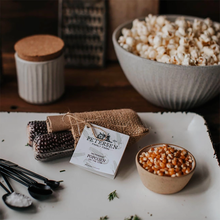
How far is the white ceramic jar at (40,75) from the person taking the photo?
0.95 m

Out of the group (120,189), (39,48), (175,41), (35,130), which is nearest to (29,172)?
(35,130)

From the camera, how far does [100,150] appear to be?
29.6 inches

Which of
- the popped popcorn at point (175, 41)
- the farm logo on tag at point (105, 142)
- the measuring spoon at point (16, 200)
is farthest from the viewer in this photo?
the popped popcorn at point (175, 41)

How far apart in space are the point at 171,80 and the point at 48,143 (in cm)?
40

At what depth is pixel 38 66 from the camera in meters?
0.95

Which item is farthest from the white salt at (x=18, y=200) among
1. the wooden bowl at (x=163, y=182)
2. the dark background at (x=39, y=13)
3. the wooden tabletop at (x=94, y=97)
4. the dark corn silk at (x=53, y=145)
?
the dark background at (x=39, y=13)

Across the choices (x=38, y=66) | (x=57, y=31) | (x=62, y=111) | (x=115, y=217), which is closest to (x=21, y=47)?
(x=38, y=66)

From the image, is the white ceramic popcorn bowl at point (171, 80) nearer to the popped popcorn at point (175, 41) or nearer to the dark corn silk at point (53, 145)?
the popped popcorn at point (175, 41)

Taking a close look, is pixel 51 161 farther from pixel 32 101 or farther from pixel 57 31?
pixel 57 31

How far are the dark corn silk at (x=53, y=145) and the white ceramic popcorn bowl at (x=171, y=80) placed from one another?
0.98 feet

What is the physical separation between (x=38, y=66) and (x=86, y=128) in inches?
12.1

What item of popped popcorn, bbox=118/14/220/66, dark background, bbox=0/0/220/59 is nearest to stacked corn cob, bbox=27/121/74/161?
popped popcorn, bbox=118/14/220/66

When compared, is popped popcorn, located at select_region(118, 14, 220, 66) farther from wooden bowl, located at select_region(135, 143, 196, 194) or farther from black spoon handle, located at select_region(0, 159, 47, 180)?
black spoon handle, located at select_region(0, 159, 47, 180)

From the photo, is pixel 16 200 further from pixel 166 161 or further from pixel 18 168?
pixel 166 161
